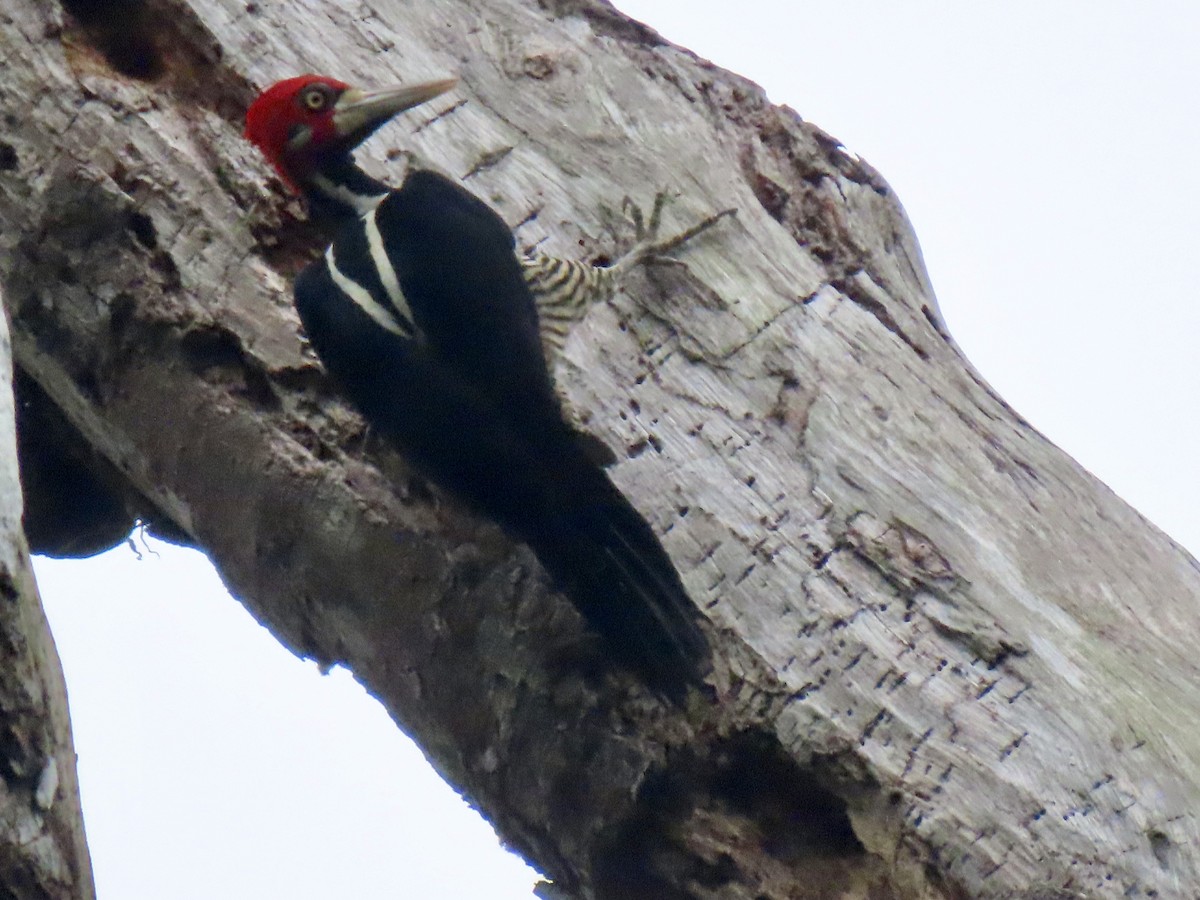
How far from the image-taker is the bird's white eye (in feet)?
11.0

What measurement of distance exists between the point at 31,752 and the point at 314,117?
1763mm

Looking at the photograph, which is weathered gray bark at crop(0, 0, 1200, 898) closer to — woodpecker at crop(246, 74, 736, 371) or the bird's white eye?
woodpecker at crop(246, 74, 736, 371)

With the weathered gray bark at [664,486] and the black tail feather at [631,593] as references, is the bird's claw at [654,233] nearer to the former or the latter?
the weathered gray bark at [664,486]

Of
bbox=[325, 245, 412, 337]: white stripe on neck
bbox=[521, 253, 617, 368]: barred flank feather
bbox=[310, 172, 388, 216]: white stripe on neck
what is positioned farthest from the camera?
bbox=[310, 172, 388, 216]: white stripe on neck

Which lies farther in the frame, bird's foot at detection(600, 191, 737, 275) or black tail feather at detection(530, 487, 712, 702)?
bird's foot at detection(600, 191, 737, 275)

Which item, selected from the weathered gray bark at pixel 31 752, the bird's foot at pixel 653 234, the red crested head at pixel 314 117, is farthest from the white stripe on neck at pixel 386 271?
the weathered gray bark at pixel 31 752

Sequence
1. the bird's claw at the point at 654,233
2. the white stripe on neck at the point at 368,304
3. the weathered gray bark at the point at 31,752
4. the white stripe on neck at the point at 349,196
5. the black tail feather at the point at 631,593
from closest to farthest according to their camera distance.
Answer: the weathered gray bark at the point at 31,752
the black tail feather at the point at 631,593
the white stripe on neck at the point at 368,304
the bird's claw at the point at 654,233
the white stripe on neck at the point at 349,196

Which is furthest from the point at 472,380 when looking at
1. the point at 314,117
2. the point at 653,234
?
the point at 314,117

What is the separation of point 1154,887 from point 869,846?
490 millimetres

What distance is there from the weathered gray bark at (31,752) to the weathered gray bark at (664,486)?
1058mm

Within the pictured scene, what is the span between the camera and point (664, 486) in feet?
9.96

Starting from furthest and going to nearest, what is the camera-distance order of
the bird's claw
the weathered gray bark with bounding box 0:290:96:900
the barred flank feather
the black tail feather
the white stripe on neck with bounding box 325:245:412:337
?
1. the bird's claw
2. the barred flank feather
3. the white stripe on neck with bounding box 325:245:412:337
4. the black tail feather
5. the weathered gray bark with bounding box 0:290:96:900

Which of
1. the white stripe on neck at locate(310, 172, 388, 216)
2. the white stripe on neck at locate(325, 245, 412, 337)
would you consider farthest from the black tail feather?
the white stripe on neck at locate(310, 172, 388, 216)

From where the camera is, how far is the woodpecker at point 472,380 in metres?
2.74
